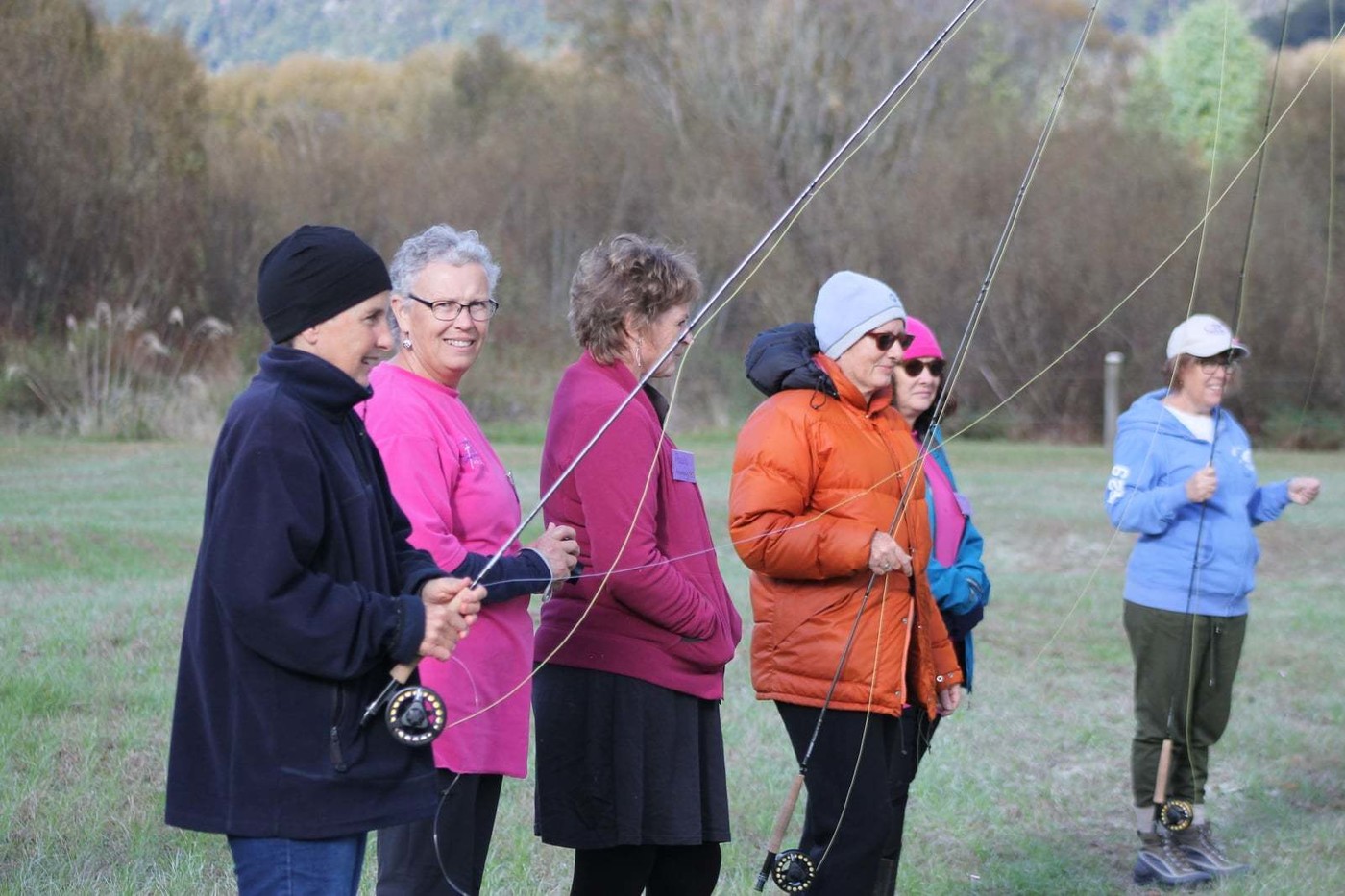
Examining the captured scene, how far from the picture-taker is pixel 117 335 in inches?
763

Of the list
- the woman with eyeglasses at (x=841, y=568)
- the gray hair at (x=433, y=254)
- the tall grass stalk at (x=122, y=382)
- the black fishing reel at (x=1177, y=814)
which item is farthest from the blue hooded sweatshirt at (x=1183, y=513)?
the tall grass stalk at (x=122, y=382)

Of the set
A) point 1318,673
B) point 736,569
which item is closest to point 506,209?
point 736,569

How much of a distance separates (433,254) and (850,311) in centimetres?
102

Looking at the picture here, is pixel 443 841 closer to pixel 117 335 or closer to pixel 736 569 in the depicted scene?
pixel 736 569

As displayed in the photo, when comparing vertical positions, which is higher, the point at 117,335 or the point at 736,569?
the point at 117,335

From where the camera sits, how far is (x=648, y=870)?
135 inches

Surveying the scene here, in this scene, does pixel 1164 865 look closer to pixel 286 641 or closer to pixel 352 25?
pixel 286 641

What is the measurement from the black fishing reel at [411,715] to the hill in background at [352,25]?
88.0 m

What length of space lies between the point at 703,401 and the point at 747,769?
1786 cm

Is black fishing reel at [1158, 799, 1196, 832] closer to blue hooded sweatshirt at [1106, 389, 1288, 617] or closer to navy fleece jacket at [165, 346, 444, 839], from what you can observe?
blue hooded sweatshirt at [1106, 389, 1288, 617]

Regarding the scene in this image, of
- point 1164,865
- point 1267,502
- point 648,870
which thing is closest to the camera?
point 648,870

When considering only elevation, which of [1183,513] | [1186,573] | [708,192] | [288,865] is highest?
[708,192]

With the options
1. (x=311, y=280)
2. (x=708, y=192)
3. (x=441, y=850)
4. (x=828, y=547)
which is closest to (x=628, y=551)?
(x=828, y=547)

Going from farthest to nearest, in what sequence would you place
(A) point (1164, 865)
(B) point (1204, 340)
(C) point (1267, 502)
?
(C) point (1267, 502) < (B) point (1204, 340) < (A) point (1164, 865)
